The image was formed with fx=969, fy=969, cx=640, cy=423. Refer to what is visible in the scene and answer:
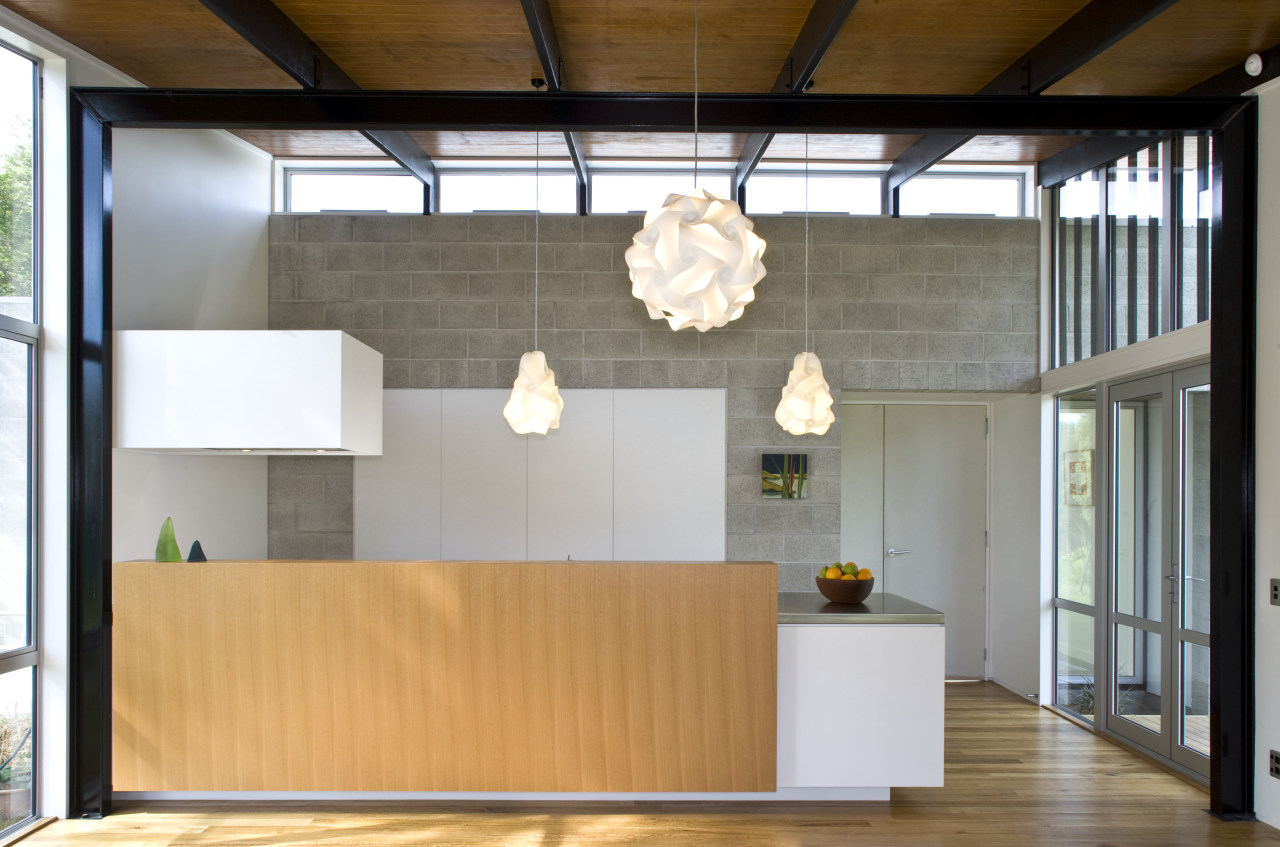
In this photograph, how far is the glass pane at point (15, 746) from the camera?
371 centimetres

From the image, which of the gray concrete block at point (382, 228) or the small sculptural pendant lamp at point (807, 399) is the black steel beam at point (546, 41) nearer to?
the gray concrete block at point (382, 228)

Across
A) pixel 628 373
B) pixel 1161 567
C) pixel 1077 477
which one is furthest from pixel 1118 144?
pixel 628 373

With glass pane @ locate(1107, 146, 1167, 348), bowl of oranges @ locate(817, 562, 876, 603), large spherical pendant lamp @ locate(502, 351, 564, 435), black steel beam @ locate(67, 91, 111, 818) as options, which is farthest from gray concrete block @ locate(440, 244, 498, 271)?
glass pane @ locate(1107, 146, 1167, 348)

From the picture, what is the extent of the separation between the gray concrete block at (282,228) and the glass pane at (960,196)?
3.88 m

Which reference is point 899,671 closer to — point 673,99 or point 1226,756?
point 1226,756

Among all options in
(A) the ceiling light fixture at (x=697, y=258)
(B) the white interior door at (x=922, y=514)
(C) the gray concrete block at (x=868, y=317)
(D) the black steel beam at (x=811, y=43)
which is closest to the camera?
(A) the ceiling light fixture at (x=697, y=258)

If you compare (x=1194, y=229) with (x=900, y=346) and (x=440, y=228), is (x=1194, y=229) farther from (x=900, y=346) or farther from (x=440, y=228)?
(x=440, y=228)

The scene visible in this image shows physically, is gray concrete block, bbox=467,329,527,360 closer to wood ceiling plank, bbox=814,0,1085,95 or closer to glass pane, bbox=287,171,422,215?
glass pane, bbox=287,171,422,215

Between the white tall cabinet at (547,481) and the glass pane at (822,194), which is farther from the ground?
the glass pane at (822,194)

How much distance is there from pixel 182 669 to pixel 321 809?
0.82 meters

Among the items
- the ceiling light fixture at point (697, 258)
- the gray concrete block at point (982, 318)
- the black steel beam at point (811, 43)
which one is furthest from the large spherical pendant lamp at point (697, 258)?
the gray concrete block at point (982, 318)

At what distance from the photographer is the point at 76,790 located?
155 inches

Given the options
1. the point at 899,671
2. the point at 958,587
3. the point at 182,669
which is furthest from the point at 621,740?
the point at 958,587

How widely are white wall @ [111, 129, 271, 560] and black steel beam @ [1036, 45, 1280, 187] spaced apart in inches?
184
